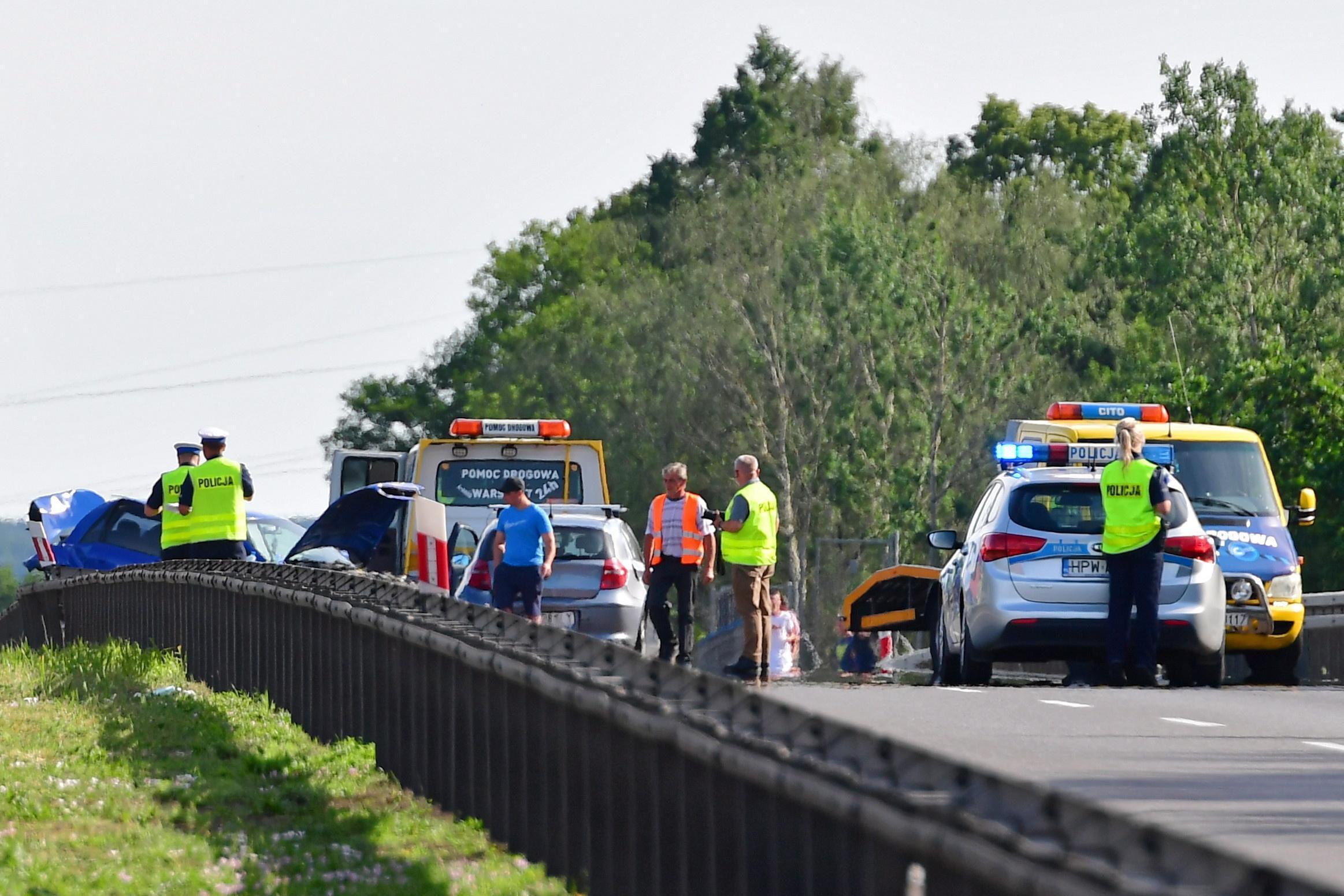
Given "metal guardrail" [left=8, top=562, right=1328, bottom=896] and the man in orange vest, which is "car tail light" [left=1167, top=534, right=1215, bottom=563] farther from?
"metal guardrail" [left=8, top=562, right=1328, bottom=896]

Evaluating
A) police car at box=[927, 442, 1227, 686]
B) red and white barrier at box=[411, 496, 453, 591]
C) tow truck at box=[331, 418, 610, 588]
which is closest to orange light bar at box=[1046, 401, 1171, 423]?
police car at box=[927, 442, 1227, 686]

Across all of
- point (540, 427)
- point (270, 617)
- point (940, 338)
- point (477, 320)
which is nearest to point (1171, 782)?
point (270, 617)

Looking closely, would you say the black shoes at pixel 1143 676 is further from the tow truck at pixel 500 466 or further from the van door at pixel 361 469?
the van door at pixel 361 469

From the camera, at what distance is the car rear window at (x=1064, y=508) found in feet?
57.3

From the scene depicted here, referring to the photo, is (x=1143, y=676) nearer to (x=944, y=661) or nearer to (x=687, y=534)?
(x=944, y=661)

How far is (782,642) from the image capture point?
85.3 feet

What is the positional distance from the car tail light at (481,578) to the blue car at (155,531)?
116 cm

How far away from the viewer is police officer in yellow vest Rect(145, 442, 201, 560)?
19.2 m

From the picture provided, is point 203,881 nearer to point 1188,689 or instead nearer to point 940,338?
point 1188,689

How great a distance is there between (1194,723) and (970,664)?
4.33 m

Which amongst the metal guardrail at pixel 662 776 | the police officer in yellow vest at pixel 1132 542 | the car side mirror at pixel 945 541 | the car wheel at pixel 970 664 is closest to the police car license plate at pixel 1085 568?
Answer: the police officer in yellow vest at pixel 1132 542

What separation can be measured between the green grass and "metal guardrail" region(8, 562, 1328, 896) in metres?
0.21

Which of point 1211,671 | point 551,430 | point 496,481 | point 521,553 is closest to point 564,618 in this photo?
point 521,553

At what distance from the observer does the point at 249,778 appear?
11.2m
